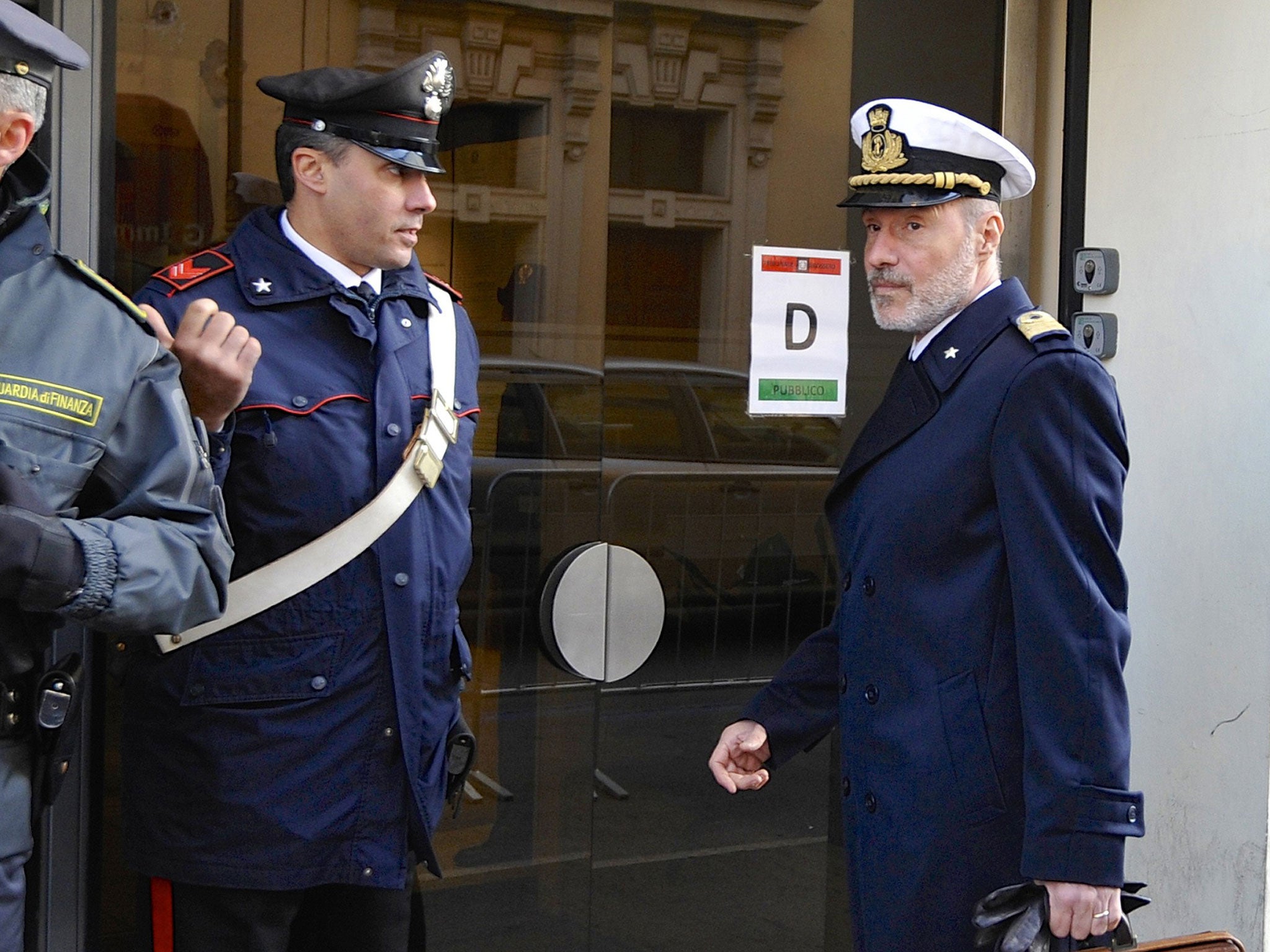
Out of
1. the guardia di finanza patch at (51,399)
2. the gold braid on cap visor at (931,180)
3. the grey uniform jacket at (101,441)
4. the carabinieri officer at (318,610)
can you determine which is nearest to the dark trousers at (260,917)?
the carabinieri officer at (318,610)

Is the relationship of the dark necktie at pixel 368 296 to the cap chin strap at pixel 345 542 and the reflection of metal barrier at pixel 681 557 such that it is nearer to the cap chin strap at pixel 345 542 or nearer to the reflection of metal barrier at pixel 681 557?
the cap chin strap at pixel 345 542

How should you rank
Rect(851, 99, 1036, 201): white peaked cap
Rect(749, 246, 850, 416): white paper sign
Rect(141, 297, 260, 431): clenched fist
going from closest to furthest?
Rect(141, 297, 260, 431): clenched fist
Rect(851, 99, 1036, 201): white peaked cap
Rect(749, 246, 850, 416): white paper sign

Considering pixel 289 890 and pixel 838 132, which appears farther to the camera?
pixel 838 132

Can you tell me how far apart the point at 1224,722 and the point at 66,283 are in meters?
2.70

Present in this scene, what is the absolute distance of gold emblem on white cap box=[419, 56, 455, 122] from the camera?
2.72 meters

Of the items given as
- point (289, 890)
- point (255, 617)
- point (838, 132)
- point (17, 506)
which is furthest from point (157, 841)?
point (838, 132)

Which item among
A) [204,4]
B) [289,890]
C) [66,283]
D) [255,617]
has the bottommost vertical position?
[289,890]

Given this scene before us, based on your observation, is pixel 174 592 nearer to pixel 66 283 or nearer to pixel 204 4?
pixel 66 283

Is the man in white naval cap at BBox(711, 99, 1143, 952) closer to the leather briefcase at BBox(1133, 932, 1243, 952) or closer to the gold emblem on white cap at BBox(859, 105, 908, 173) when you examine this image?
the gold emblem on white cap at BBox(859, 105, 908, 173)

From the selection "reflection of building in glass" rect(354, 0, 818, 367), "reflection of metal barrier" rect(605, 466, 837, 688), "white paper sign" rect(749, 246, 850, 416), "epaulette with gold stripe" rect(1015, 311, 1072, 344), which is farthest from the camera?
"white paper sign" rect(749, 246, 850, 416)

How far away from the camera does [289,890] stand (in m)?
2.59

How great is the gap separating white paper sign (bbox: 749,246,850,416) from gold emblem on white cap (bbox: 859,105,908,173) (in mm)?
853

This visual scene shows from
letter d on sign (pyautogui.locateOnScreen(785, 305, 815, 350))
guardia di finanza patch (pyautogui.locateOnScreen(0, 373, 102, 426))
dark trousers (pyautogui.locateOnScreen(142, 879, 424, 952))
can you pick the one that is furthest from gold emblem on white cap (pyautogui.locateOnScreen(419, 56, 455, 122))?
dark trousers (pyautogui.locateOnScreen(142, 879, 424, 952))

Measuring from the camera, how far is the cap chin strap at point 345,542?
2.55 m
